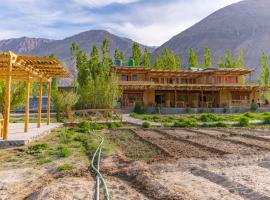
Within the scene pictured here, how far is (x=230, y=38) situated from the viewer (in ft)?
556

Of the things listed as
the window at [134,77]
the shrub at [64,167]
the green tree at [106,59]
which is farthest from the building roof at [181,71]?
the shrub at [64,167]

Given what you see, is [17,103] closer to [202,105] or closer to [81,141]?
[81,141]

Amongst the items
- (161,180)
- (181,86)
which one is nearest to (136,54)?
(181,86)

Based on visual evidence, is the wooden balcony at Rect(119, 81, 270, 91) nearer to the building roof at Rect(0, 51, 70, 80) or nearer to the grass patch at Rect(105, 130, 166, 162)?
the building roof at Rect(0, 51, 70, 80)

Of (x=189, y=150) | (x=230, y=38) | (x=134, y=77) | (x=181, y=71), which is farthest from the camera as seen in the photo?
(x=230, y=38)

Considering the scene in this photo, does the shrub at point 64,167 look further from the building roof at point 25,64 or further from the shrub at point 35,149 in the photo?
the building roof at point 25,64

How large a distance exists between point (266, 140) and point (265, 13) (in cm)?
21187

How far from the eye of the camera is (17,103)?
734 inches

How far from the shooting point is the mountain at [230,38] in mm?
149125

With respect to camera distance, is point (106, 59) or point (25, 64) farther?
point (106, 59)

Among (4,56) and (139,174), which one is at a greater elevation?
(4,56)

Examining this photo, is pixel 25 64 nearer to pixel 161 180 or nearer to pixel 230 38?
pixel 161 180

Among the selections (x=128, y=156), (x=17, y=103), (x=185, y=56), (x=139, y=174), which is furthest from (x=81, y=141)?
(x=185, y=56)

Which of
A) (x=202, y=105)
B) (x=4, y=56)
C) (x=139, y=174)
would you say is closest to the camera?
(x=139, y=174)
